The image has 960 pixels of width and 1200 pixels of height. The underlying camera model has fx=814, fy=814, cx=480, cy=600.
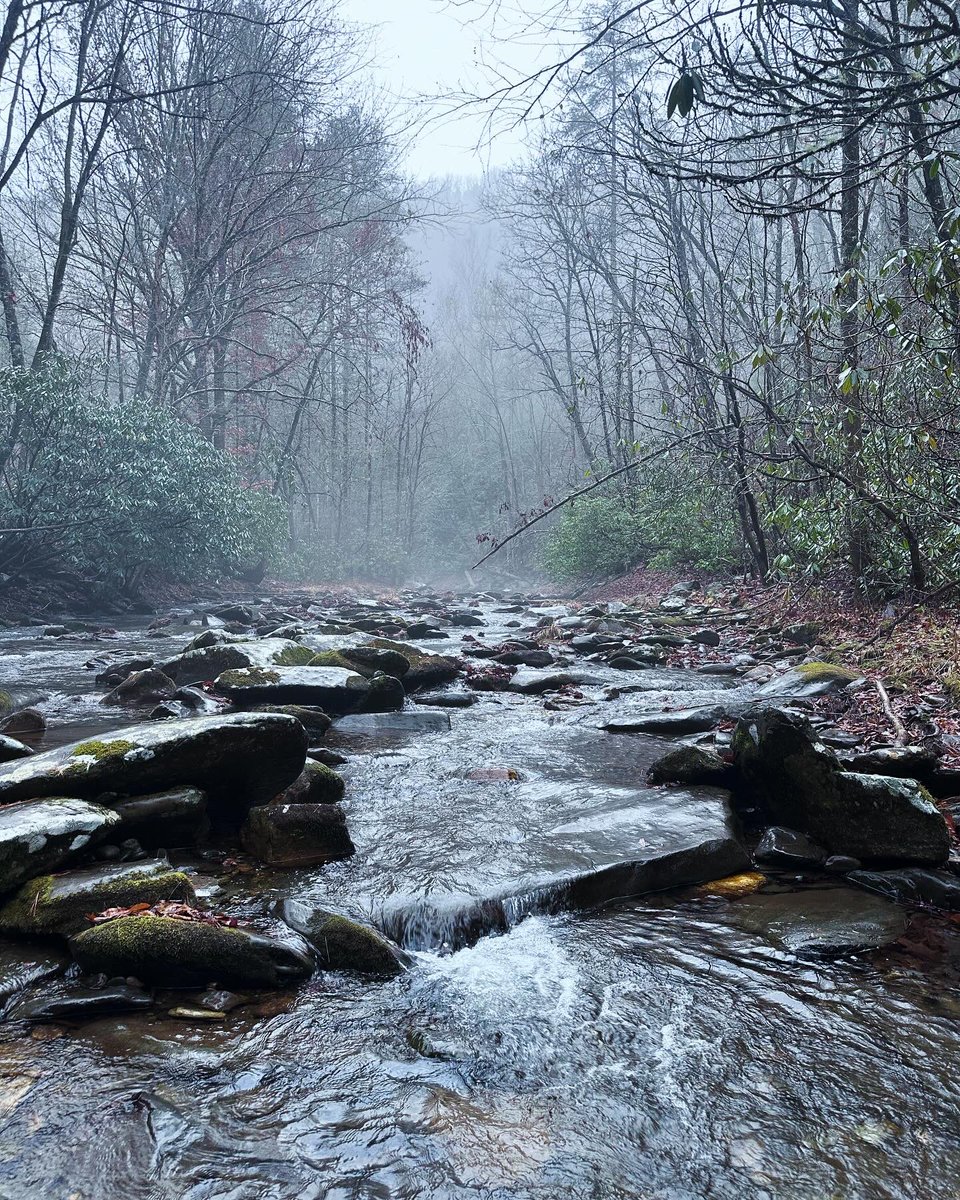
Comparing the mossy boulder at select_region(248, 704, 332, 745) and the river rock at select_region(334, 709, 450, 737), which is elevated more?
the mossy boulder at select_region(248, 704, 332, 745)

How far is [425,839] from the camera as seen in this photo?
3.79 m

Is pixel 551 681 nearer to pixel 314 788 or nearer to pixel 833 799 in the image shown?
pixel 314 788

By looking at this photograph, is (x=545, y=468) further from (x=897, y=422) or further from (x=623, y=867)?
(x=623, y=867)

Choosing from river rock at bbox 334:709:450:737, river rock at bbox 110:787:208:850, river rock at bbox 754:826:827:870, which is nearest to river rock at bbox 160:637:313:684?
river rock at bbox 334:709:450:737

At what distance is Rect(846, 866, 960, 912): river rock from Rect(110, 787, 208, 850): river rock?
9.20ft

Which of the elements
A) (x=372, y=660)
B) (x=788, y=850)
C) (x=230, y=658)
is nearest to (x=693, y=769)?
(x=788, y=850)

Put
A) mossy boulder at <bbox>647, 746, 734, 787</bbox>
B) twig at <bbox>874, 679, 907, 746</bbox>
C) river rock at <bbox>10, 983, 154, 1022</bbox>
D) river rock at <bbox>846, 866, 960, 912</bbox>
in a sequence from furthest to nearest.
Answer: twig at <bbox>874, 679, 907, 746</bbox> → mossy boulder at <bbox>647, 746, 734, 787</bbox> → river rock at <bbox>846, 866, 960, 912</bbox> → river rock at <bbox>10, 983, 154, 1022</bbox>

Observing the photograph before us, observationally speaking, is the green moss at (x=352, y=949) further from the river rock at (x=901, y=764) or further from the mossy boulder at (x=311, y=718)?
the mossy boulder at (x=311, y=718)

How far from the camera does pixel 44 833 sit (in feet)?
9.91

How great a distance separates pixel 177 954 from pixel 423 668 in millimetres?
5045

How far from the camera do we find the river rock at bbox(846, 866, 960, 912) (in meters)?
3.07

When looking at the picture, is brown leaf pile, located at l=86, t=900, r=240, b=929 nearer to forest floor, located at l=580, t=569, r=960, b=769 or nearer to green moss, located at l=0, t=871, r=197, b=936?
green moss, located at l=0, t=871, r=197, b=936

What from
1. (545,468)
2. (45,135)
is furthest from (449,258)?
(45,135)

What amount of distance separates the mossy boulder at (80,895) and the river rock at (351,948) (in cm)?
53
